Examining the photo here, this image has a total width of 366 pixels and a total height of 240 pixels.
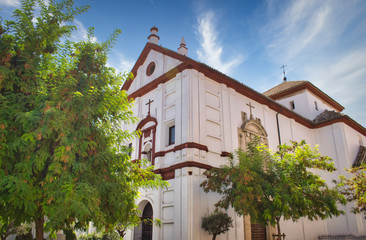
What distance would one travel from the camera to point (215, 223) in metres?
13.5

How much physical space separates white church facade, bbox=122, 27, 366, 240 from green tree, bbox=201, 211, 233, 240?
0.45m

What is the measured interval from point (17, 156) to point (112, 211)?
3.04m

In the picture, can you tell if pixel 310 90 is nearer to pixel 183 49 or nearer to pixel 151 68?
pixel 183 49

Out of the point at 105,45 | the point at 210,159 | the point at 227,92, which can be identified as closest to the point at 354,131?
the point at 227,92

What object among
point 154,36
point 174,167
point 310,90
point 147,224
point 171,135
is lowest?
point 147,224

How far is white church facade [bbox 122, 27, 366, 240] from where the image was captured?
14.8 meters

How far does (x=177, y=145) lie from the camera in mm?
15922

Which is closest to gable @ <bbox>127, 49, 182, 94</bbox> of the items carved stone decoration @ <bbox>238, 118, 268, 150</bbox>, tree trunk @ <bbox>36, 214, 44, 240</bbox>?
carved stone decoration @ <bbox>238, 118, 268, 150</bbox>

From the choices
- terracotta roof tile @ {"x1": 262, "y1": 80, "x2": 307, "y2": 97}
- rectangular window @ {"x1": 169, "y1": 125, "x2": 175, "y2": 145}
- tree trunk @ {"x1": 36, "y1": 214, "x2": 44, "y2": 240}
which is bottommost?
tree trunk @ {"x1": 36, "y1": 214, "x2": 44, "y2": 240}

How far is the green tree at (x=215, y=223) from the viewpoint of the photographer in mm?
13492

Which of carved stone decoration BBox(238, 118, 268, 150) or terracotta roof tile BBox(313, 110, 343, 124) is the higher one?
terracotta roof tile BBox(313, 110, 343, 124)

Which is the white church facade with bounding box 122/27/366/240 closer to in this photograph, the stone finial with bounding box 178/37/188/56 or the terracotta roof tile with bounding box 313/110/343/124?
the stone finial with bounding box 178/37/188/56

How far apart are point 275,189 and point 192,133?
5.45 meters

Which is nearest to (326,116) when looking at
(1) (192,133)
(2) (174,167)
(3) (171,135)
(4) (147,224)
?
(3) (171,135)
